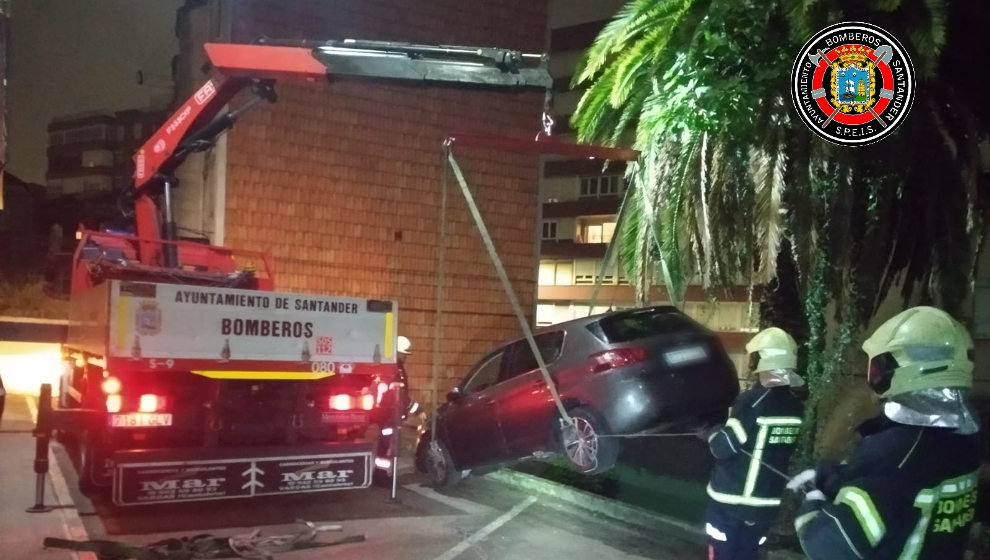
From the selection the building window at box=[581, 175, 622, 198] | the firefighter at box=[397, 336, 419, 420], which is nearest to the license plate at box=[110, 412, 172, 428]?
the firefighter at box=[397, 336, 419, 420]

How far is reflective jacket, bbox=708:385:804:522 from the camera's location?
4.68 m

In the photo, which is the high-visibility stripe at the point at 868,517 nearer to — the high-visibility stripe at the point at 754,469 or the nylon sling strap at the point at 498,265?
the high-visibility stripe at the point at 754,469

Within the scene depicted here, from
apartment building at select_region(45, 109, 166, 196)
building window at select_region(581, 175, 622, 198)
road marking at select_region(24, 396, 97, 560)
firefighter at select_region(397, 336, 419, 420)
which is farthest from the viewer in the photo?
apartment building at select_region(45, 109, 166, 196)

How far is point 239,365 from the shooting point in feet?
24.3

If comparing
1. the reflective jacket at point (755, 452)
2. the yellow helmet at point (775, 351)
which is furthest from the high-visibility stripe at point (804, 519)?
the yellow helmet at point (775, 351)

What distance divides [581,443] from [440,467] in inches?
86.3

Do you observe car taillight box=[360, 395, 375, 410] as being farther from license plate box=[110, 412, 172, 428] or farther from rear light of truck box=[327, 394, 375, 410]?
license plate box=[110, 412, 172, 428]

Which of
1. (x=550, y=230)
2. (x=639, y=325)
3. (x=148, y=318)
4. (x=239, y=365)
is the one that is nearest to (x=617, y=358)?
(x=639, y=325)

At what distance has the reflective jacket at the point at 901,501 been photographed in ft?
8.20

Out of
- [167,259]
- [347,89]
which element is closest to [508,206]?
[347,89]

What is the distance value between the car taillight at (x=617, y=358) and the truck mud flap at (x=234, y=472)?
2329 millimetres

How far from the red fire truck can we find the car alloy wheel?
1.89 meters

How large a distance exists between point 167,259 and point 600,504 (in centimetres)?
530

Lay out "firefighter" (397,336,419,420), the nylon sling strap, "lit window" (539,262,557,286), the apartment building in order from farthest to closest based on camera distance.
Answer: the apartment building
"lit window" (539,262,557,286)
"firefighter" (397,336,419,420)
the nylon sling strap
